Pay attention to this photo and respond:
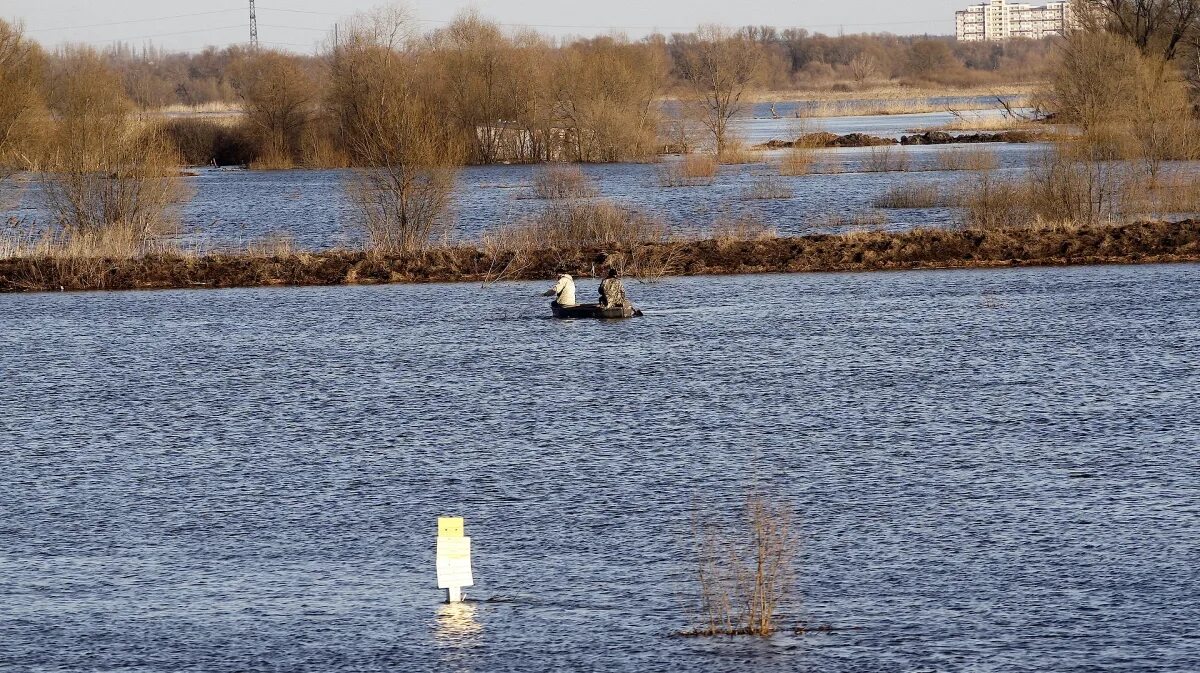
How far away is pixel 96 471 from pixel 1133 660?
10279 mm

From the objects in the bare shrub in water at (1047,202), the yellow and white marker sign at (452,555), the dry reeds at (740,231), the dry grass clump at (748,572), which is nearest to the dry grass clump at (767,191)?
the dry reeds at (740,231)

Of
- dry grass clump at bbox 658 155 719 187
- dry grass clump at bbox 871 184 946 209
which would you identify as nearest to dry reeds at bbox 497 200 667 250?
dry grass clump at bbox 871 184 946 209

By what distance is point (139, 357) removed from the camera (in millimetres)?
24016

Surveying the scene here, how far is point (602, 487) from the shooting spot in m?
14.3

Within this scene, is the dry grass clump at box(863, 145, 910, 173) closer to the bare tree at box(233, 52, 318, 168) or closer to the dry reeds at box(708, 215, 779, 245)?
the dry reeds at box(708, 215, 779, 245)

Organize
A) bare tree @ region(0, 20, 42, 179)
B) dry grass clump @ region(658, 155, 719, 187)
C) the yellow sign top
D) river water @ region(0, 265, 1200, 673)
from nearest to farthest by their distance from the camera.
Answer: river water @ region(0, 265, 1200, 673) < the yellow sign top < bare tree @ region(0, 20, 42, 179) < dry grass clump @ region(658, 155, 719, 187)

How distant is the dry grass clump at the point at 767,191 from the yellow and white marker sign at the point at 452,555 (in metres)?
46.4

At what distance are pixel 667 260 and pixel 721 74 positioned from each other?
51.6 m

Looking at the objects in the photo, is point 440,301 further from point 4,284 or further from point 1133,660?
point 1133,660

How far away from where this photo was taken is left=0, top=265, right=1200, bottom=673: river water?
1012 centimetres

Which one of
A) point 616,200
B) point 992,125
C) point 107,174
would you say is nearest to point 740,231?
point 107,174

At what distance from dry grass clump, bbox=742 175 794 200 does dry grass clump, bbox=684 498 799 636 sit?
44.0 metres

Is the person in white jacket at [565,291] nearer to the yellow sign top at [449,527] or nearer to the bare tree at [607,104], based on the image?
A: the yellow sign top at [449,527]

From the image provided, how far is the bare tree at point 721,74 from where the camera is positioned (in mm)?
83750
